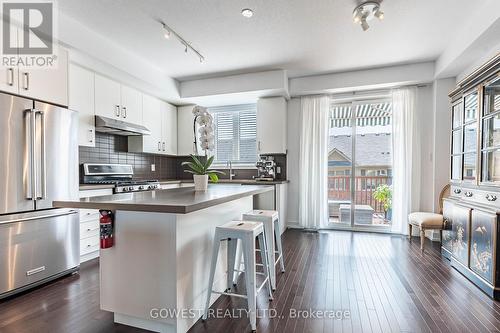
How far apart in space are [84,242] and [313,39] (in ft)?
12.4

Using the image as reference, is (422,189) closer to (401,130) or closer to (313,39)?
(401,130)

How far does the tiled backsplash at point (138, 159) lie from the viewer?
3733 mm

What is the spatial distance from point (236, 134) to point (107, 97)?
7.89 feet

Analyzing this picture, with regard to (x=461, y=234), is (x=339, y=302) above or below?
below

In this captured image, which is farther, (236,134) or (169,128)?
(236,134)

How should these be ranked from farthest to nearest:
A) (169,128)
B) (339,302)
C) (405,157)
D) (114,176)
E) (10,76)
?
(169,128) < (405,157) < (114,176) < (10,76) < (339,302)

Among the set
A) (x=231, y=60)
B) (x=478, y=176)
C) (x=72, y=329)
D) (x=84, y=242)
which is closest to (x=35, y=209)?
(x=84, y=242)

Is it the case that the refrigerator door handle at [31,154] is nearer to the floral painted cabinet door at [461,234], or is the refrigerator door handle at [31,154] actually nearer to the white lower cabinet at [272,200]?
the white lower cabinet at [272,200]

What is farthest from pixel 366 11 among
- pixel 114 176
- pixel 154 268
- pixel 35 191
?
pixel 114 176

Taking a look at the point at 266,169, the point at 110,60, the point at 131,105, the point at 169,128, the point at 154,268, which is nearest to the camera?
the point at 154,268

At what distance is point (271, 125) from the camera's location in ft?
15.1

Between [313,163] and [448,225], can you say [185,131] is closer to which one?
[313,163]

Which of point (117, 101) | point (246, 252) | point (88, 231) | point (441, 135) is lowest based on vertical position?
point (88, 231)

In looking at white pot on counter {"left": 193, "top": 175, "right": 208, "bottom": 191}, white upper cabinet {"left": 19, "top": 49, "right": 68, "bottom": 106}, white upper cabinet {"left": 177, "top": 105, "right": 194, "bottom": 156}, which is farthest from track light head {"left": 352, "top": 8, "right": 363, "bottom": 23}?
white upper cabinet {"left": 177, "top": 105, "right": 194, "bottom": 156}
